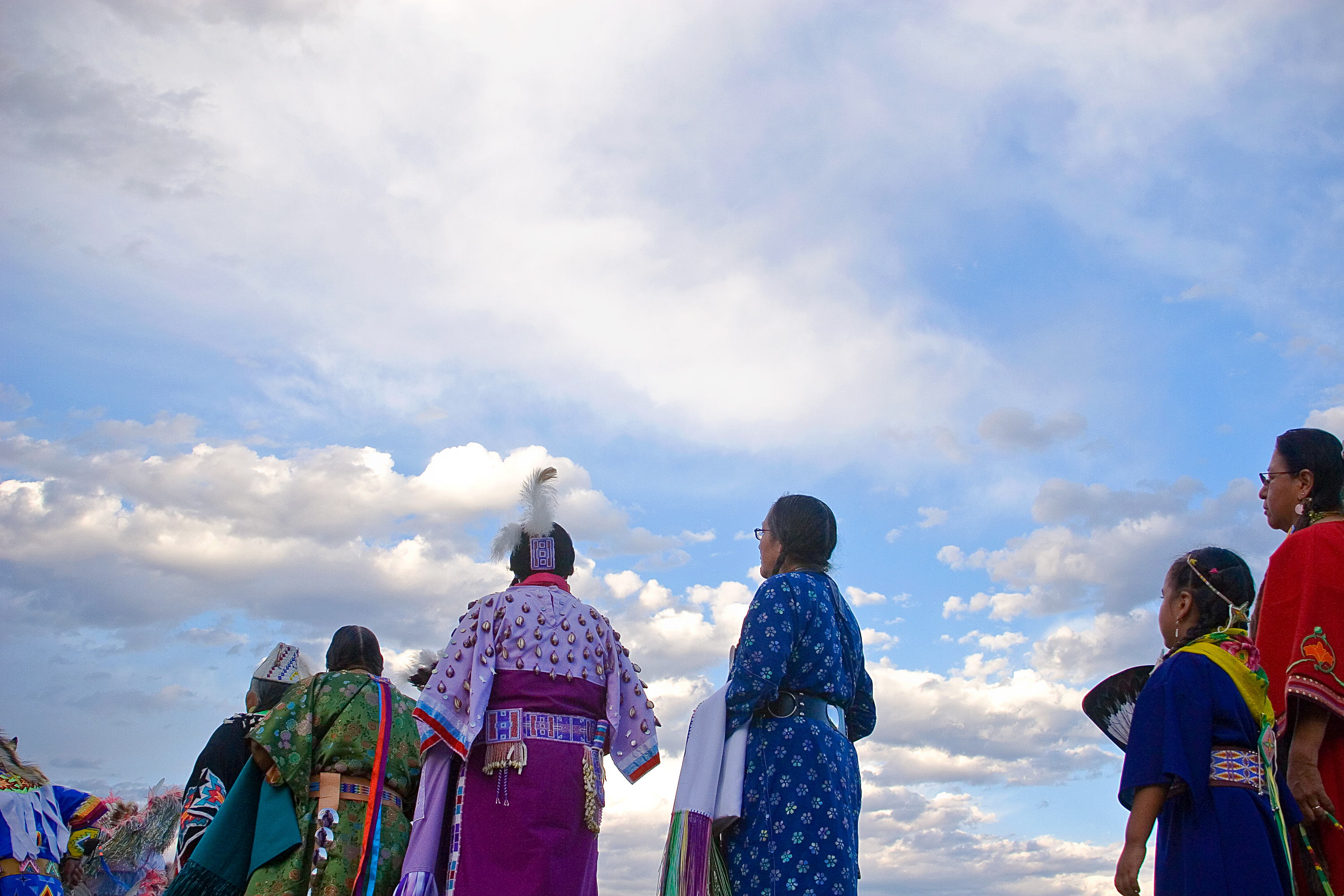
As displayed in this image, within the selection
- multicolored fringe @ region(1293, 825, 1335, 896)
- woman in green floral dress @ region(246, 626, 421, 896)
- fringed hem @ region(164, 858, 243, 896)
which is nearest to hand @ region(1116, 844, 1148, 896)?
multicolored fringe @ region(1293, 825, 1335, 896)

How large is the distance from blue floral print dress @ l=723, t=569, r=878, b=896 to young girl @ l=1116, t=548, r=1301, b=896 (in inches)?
37.2

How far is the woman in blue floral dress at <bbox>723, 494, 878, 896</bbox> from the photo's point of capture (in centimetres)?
388

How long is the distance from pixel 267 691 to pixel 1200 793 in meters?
4.67

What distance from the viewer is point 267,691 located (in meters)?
6.08

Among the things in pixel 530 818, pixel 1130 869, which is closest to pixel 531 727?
pixel 530 818

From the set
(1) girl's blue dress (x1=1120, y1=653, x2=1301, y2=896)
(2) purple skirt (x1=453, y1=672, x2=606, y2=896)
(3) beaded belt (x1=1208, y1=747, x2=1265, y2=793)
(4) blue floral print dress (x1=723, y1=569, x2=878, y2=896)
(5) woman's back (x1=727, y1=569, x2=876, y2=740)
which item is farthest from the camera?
(2) purple skirt (x1=453, y1=672, x2=606, y2=896)

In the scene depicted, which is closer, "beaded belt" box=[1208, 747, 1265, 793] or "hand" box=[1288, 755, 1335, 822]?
"beaded belt" box=[1208, 747, 1265, 793]


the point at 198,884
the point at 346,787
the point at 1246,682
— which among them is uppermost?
the point at 1246,682

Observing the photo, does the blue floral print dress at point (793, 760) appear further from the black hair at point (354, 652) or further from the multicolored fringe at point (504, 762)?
the black hair at point (354, 652)

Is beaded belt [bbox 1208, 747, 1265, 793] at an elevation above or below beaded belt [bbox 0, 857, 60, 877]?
above

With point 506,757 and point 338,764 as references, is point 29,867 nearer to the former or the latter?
A: point 338,764

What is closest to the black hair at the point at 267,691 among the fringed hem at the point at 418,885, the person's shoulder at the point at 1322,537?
the fringed hem at the point at 418,885

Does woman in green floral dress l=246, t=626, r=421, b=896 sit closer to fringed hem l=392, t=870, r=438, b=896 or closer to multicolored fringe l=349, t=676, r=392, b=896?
multicolored fringe l=349, t=676, r=392, b=896

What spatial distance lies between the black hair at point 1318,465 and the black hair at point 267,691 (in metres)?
4.97
